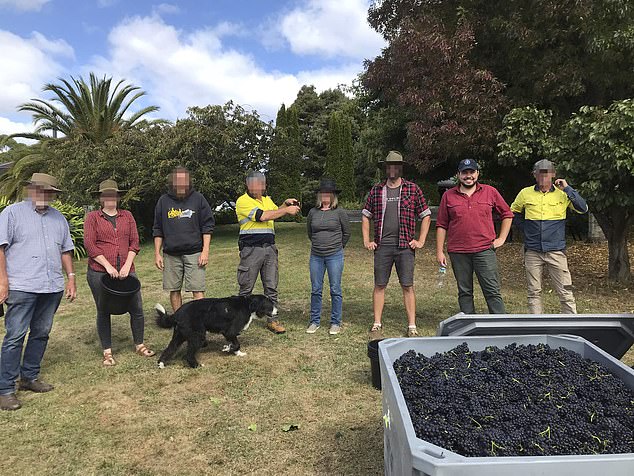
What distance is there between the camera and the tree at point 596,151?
6297 millimetres

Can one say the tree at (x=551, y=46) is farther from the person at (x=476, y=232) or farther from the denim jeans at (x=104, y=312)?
the denim jeans at (x=104, y=312)

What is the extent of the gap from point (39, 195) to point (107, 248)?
81 cm

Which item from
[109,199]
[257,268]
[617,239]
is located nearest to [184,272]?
[257,268]

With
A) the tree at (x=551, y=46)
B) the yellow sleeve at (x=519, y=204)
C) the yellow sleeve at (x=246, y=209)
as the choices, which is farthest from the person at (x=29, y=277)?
the tree at (x=551, y=46)

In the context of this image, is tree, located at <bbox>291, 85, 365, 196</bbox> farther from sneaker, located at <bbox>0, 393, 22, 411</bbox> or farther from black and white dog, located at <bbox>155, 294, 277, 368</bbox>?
sneaker, located at <bbox>0, 393, 22, 411</bbox>

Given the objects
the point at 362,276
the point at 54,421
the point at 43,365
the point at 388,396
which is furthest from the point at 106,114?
the point at 388,396

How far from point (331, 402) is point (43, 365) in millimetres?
3037

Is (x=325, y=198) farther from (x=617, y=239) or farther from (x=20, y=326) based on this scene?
(x=617, y=239)

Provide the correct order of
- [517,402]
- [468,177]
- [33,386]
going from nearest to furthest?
[517,402], [33,386], [468,177]

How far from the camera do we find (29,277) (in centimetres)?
377

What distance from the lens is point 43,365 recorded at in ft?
15.5

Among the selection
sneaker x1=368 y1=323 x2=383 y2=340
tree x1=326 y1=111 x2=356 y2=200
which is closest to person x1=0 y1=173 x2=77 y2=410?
sneaker x1=368 y1=323 x2=383 y2=340

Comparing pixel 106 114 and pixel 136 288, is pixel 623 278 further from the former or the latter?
pixel 106 114

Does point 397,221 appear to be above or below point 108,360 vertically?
above
